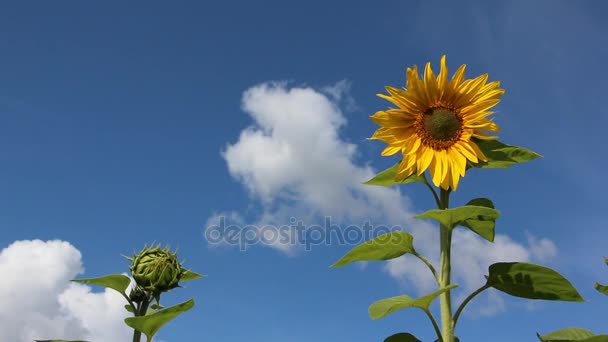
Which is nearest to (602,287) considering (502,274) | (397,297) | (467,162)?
(502,274)

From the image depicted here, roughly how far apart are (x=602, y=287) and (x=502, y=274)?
0.82m

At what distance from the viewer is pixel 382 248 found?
11.8ft

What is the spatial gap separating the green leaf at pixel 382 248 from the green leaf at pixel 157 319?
1.07 metres

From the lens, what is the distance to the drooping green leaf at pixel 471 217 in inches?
125

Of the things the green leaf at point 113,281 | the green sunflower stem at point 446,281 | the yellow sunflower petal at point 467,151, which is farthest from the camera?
the yellow sunflower petal at point 467,151

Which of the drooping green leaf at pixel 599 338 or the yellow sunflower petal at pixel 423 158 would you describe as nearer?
the drooping green leaf at pixel 599 338

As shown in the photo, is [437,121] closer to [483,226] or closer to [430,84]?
[430,84]

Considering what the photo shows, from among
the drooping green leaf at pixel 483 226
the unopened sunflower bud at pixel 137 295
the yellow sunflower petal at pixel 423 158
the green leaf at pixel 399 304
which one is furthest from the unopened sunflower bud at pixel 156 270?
the drooping green leaf at pixel 483 226

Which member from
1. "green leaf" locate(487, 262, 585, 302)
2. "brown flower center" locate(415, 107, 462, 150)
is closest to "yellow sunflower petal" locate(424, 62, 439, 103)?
"brown flower center" locate(415, 107, 462, 150)

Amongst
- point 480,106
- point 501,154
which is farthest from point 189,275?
point 480,106

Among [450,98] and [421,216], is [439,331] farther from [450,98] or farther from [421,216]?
[450,98]

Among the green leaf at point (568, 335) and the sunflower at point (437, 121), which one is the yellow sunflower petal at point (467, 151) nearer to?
the sunflower at point (437, 121)

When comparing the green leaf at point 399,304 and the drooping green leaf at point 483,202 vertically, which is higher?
the drooping green leaf at point 483,202

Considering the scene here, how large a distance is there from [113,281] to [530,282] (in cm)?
245
